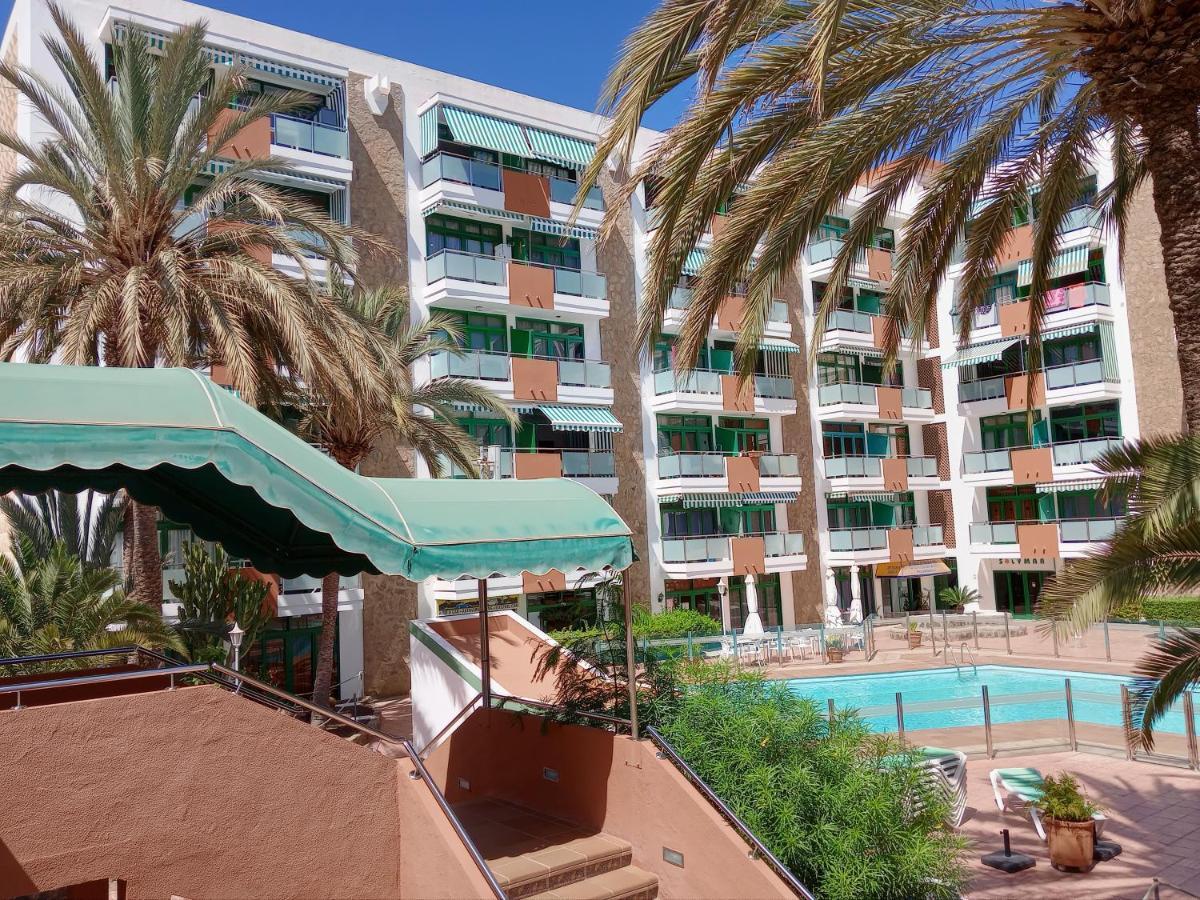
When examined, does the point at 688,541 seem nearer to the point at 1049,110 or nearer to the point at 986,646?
the point at 986,646

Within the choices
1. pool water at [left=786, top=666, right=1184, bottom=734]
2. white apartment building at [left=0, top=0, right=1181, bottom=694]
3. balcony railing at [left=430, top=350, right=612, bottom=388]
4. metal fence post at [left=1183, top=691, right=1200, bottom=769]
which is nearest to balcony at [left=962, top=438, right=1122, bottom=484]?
white apartment building at [left=0, top=0, right=1181, bottom=694]

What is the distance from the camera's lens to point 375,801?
727cm

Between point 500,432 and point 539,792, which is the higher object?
point 500,432

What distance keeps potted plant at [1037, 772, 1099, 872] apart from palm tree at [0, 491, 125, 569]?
15.9 m

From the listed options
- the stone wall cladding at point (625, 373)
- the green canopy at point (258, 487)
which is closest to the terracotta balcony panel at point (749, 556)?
the stone wall cladding at point (625, 373)

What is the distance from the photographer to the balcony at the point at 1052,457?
32594 millimetres

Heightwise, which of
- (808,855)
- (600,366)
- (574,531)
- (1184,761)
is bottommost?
(1184,761)

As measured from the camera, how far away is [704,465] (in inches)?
1249

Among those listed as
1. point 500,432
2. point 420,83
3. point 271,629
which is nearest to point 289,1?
point 420,83

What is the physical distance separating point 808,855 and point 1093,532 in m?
28.5

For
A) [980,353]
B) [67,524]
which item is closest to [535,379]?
[67,524]

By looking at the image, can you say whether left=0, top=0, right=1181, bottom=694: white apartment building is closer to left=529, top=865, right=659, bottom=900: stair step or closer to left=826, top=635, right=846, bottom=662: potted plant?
left=826, top=635, right=846, bottom=662: potted plant

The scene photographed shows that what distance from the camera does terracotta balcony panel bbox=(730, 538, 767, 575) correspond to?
103 ft

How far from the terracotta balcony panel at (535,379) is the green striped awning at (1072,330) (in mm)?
18200
